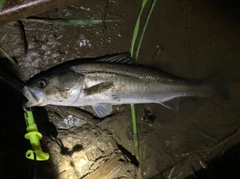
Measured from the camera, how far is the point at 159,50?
12.7 ft

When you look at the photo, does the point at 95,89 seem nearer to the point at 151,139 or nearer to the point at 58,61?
the point at 58,61

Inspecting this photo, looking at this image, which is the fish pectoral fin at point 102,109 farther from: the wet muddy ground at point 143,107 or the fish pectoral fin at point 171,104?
the fish pectoral fin at point 171,104

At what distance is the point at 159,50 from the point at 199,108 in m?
1.28

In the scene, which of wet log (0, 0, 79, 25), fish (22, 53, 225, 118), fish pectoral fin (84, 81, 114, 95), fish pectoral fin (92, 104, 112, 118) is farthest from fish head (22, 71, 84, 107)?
wet log (0, 0, 79, 25)

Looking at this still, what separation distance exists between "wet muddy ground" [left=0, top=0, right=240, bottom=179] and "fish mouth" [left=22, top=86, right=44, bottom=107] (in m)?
0.44

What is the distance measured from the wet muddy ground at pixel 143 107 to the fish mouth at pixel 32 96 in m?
0.44

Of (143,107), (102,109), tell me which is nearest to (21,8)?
(102,109)

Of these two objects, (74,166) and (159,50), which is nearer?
(74,166)

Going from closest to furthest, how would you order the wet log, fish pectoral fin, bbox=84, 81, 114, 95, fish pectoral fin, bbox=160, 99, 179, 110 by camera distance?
the wet log → fish pectoral fin, bbox=84, 81, 114, 95 → fish pectoral fin, bbox=160, 99, 179, 110

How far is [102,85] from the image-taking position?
10.6 feet

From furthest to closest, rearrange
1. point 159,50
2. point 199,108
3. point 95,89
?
point 199,108, point 159,50, point 95,89

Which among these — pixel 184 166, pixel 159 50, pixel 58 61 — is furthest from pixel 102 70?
pixel 184 166

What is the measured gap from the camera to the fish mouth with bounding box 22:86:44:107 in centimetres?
303

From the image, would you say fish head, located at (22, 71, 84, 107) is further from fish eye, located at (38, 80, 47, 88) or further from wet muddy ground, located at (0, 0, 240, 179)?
wet muddy ground, located at (0, 0, 240, 179)
